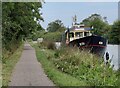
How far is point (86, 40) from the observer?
34.6 meters

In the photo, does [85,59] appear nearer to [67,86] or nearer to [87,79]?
[87,79]

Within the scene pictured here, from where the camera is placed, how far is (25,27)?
40125 mm

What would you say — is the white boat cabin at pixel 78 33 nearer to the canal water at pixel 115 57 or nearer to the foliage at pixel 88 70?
the canal water at pixel 115 57

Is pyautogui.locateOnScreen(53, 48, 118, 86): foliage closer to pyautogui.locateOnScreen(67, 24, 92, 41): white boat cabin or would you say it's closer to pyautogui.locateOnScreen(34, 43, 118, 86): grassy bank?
pyautogui.locateOnScreen(34, 43, 118, 86): grassy bank

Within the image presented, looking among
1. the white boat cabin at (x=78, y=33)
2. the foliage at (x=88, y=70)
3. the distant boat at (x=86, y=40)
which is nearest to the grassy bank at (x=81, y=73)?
the foliage at (x=88, y=70)

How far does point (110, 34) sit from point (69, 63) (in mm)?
44137

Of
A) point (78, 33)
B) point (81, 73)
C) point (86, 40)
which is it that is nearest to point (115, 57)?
point (86, 40)

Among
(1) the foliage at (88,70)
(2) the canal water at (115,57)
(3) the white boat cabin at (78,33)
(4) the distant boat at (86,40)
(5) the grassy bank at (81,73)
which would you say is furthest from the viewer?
(3) the white boat cabin at (78,33)

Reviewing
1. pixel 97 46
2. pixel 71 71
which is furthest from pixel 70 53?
pixel 97 46

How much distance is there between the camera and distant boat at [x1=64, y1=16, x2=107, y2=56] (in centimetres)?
3369

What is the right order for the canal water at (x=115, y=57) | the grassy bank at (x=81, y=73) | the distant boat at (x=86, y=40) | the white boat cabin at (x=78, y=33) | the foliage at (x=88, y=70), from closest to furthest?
the grassy bank at (x=81, y=73), the foliage at (x=88, y=70), the canal water at (x=115, y=57), the distant boat at (x=86, y=40), the white boat cabin at (x=78, y=33)

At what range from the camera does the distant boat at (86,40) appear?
3369 centimetres

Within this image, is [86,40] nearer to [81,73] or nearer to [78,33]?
[78,33]

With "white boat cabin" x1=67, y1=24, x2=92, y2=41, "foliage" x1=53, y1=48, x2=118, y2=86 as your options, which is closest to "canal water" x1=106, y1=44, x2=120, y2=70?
"foliage" x1=53, y1=48, x2=118, y2=86
